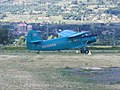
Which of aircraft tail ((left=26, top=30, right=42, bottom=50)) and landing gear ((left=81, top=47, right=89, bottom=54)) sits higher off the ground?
aircraft tail ((left=26, top=30, right=42, bottom=50))

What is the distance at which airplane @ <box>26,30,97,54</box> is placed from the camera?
52.7m

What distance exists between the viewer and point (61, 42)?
180 ft

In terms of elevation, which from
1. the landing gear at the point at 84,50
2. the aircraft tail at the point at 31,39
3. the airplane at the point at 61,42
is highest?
the aircraft tail at the point at 31,39

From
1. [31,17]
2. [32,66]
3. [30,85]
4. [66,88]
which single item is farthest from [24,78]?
[31,17]

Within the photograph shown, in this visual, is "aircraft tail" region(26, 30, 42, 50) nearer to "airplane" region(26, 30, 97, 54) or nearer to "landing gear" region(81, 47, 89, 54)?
"airplane" region(26, 30, 97, 54)

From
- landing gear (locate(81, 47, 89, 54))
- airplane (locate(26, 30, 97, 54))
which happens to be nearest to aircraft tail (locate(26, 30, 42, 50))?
airplane (locate(26, 30, 97, 54))

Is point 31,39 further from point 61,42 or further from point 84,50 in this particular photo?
point 84,50

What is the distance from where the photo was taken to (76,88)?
75.8ft

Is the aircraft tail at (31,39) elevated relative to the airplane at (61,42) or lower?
elevated

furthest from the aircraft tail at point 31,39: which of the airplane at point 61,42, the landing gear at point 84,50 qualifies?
the landing gear at point 84,50

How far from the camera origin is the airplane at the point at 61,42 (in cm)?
5269

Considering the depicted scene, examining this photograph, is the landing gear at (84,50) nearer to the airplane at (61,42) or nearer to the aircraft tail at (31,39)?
the airplane at (61,42)

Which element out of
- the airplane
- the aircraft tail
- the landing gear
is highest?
the aircraft tail

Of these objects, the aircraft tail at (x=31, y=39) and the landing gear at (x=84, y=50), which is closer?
the aircraft tail at (x=31, y=39)
